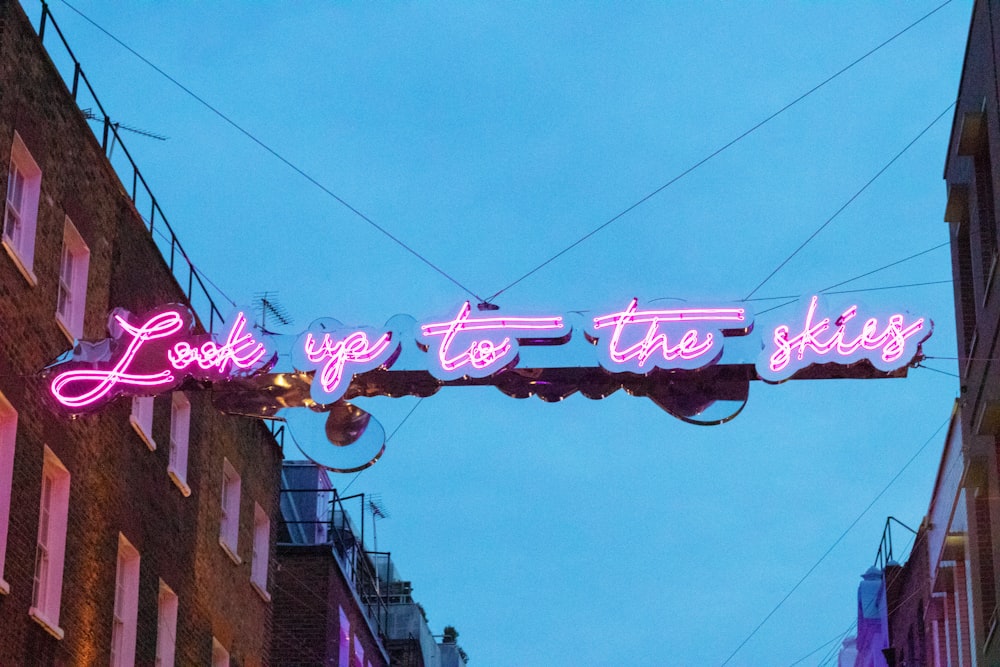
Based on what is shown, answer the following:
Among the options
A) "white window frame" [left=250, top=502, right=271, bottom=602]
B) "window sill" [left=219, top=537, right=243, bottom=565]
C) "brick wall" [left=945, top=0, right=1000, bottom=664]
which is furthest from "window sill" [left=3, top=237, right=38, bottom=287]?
"white window frame" [left=250, top=502, right=271, bottom=602]

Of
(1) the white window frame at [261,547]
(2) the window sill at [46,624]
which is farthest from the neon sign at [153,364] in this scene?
(1) the white window frame at [261,547]

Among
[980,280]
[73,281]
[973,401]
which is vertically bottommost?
[973,401]

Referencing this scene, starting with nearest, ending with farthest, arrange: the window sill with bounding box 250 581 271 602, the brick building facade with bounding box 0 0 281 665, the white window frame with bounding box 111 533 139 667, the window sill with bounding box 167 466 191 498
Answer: the brick building facade with bounding box 0 0 281 665
the white window frame with bounding box 111 533 139 667
the window sill with bounding box 167 466 191 498
the window sill with bounding box 250 581 271 602

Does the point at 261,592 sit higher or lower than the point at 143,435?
higher

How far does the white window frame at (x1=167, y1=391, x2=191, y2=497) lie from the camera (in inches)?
1323

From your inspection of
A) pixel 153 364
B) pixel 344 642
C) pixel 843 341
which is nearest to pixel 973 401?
pixel 843 341

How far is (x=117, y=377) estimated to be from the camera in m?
24.4

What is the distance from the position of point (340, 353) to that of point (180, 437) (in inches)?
425

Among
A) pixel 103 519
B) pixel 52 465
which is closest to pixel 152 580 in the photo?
pixel 103 519

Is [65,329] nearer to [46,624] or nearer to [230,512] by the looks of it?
[46,624]

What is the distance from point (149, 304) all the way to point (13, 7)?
7793 millimetres

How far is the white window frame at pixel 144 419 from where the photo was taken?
30969 mm

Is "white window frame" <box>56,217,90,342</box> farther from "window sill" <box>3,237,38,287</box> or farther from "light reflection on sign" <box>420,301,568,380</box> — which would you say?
"light reflection on sign" <box>420,301,568,380</box>

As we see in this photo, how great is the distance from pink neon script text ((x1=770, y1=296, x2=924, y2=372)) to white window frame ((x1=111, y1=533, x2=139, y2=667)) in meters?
12.1
